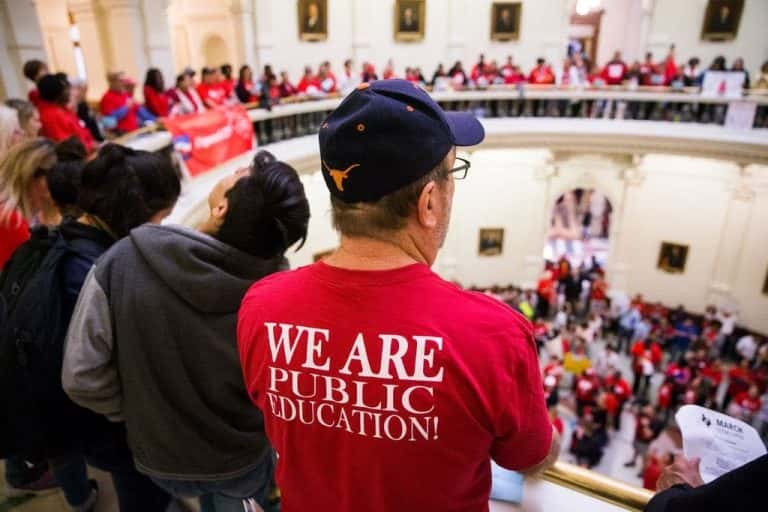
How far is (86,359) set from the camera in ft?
5.75

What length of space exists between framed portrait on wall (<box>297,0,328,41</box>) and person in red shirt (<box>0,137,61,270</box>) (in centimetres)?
1480

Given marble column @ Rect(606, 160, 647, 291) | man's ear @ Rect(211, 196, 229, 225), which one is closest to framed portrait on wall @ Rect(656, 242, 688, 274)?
marble column @ Rect(606, 160, 647, 291)

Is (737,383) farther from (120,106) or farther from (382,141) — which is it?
(382,141)

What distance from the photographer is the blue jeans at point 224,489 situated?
2006 mm

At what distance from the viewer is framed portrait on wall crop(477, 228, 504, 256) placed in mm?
17641

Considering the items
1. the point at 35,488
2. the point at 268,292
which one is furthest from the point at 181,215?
the point at 268,292

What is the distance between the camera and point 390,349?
1.13 m

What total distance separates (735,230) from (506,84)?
761cm

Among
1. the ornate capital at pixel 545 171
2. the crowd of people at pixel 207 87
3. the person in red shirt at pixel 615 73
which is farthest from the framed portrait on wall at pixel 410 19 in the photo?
the person in red shirt at pixel 615 73

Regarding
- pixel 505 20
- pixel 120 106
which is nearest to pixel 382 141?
pixel 120 106

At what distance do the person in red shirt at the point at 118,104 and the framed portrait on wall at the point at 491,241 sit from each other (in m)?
12.4

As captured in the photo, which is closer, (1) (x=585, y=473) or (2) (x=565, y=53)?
(1) (x=585, y=473)

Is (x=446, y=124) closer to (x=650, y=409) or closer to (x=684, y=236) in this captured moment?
(x=650, y=409)

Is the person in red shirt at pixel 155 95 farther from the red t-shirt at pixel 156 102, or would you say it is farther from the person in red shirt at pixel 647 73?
the person in red shirt at pixel 647 73
